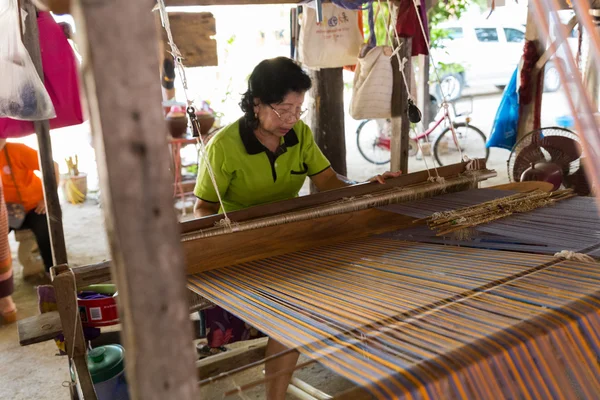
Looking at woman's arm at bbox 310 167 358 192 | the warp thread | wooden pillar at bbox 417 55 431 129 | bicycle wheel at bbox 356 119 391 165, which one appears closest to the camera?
the warp thread

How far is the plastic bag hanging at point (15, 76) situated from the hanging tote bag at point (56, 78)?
0.24 m

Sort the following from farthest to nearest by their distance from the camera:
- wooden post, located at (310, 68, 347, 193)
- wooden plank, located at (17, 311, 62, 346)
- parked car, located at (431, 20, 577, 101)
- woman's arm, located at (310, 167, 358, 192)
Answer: parked car, located at (431, 20, 577, 101), wooden post, located at (310, 68, 347, 193), woman's arm, located at (310, 167, 358, 192), wooden plank, located at (17, 311, 62, 346)

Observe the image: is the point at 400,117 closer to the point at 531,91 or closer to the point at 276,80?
the point at 276,80

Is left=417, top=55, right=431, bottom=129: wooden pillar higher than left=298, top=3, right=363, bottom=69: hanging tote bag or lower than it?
lower

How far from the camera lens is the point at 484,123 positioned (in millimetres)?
9039

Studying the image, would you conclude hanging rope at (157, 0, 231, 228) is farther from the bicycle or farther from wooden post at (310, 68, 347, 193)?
the bicycle

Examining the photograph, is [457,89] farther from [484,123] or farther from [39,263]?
[39,263]

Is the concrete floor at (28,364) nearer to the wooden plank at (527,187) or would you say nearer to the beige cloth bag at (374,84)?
the beige cloth bag at (374,84)

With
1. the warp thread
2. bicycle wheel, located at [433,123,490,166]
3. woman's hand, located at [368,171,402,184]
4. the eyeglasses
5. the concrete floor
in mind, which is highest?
the eyeglasses

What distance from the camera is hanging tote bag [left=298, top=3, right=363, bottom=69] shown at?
343 centimetres

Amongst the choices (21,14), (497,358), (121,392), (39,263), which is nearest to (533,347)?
(497,358)

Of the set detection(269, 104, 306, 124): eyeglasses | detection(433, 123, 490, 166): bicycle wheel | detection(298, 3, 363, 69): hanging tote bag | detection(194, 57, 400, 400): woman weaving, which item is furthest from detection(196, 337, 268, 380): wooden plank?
detection(433, 123, 490, 166): bicycle wheel

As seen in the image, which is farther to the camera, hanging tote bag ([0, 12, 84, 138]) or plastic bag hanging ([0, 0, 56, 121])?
hanging tote bag ([0, 12, 84, 138])

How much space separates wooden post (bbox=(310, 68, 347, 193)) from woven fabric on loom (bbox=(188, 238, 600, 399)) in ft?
8.83
